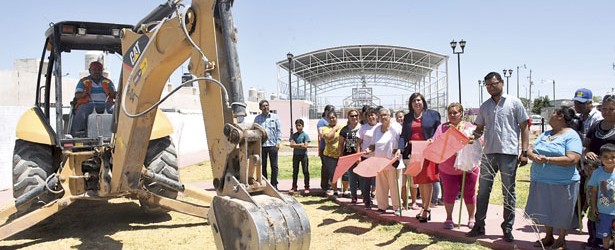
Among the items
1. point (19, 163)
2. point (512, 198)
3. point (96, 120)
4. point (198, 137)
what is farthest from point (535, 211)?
point (198, 137)

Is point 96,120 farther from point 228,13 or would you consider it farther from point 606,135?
point 606,135

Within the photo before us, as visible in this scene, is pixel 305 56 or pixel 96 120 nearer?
pixel 96 120

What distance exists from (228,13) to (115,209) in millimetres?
5844

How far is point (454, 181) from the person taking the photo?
6320 millimetres

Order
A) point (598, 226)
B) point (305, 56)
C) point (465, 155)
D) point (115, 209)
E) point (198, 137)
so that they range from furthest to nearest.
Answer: point (305, 56) < point (198, 137) < point (115, 209) < point (465, 155) < point (598, 226)

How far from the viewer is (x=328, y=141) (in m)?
8.79

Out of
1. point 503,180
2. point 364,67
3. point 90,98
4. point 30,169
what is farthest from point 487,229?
point 364,67

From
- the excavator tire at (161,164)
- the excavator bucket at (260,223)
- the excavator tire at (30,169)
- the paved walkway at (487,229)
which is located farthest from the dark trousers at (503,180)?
the excavator tire at (30,169)

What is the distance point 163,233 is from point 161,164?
97 cm

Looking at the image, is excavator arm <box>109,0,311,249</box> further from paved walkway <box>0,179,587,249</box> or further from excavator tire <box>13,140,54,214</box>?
paved walkway <box>0,179,587,249</box>

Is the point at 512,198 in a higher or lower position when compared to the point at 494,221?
higher

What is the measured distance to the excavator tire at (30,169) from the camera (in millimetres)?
6281

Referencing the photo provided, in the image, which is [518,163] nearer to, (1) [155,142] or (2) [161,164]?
(2) [161,164]

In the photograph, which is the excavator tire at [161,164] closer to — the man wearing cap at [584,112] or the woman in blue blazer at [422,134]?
the woman in blue blazer at [422,134]
